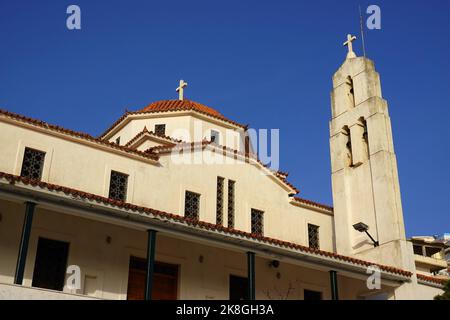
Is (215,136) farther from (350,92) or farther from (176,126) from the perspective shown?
(350,92)

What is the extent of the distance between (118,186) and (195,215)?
300cm

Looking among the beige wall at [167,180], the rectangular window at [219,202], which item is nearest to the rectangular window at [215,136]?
the beige wall at [167,180]

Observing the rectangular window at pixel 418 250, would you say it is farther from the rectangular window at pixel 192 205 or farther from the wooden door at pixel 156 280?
the wooden door at pixel 156 280

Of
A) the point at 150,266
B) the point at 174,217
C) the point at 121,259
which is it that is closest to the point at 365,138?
the point at 174,217

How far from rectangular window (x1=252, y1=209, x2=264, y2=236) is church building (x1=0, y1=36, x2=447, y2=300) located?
0.06 m

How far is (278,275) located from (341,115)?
817 cm

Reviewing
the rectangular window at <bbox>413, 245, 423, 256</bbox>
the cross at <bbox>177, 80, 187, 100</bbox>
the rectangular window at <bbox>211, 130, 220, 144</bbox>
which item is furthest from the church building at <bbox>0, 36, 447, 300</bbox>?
the rectangular window at <bbox>413, 245, 423, 256</bbox>

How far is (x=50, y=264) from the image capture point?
17.7m

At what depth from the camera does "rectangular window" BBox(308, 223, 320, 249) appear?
25094 mm

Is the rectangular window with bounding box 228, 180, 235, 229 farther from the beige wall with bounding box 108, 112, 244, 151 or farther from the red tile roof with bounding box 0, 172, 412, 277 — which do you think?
the beige wall with bounding box 108, 112, 244, 151

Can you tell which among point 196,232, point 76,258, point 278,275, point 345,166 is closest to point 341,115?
point 345,166

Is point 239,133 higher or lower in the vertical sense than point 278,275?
higher

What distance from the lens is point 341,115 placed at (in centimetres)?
2645
